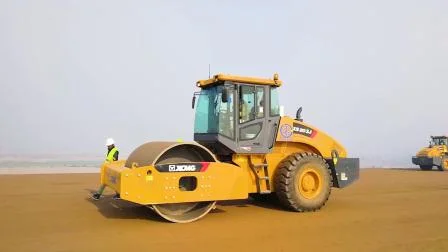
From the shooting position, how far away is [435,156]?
26.2 metres

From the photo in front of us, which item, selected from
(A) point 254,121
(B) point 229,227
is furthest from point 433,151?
(B) point 229,227

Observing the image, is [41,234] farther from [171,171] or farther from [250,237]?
[250,237]

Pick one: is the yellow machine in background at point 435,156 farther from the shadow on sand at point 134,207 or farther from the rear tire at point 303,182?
the rear tire at point 303,182

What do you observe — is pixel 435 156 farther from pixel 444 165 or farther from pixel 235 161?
pixel 235 161

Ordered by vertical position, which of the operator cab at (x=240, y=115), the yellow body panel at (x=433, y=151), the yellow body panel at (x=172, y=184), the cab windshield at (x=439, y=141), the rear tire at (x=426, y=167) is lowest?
the rear tire at (x=426, y=167)

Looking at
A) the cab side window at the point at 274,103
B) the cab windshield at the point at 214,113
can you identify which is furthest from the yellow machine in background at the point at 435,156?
the cab windshield at the point at 214,113

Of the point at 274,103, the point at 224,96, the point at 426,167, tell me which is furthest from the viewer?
the point at 426,167

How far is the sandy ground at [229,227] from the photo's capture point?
555cm

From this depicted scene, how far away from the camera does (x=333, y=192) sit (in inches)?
475

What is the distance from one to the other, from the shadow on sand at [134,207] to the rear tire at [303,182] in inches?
22.7

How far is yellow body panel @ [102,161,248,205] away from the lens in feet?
21.9

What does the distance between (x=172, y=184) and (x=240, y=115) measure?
2.04m

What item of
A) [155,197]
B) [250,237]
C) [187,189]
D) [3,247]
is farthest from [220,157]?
[3,247]

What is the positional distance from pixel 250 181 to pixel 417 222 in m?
3.03
